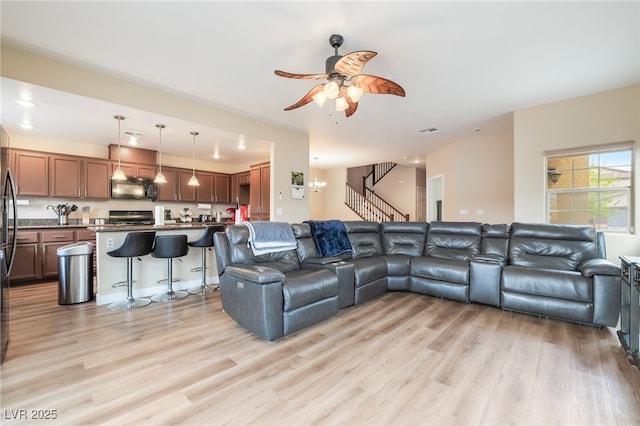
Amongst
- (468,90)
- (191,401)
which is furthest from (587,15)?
(191,401)

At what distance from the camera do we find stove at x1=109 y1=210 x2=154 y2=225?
5812 mm

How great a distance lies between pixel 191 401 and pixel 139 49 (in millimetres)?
3048

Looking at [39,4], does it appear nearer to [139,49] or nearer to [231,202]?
[139,49]

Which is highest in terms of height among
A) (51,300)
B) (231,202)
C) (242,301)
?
(231,202)

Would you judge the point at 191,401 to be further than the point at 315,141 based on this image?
No

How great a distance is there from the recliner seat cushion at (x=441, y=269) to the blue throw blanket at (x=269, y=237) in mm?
1737

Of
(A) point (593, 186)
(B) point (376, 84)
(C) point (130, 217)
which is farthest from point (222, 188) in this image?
(A) point (593, 186)

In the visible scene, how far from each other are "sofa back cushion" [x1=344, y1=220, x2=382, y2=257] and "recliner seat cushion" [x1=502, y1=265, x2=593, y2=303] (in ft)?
5.68

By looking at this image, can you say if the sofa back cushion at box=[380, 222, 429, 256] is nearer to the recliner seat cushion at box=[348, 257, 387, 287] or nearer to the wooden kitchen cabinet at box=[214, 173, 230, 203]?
the recliner seat cushion at box=[348, 257, 387, 287]

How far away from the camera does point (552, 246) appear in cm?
343

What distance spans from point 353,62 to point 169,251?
122 inches

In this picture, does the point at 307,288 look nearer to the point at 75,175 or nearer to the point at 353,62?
the point at 353,62

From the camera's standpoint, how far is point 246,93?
370cm

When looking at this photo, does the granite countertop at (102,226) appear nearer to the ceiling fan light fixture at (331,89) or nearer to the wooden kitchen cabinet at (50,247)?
the wooden kitchen cabinet at (50,247)
